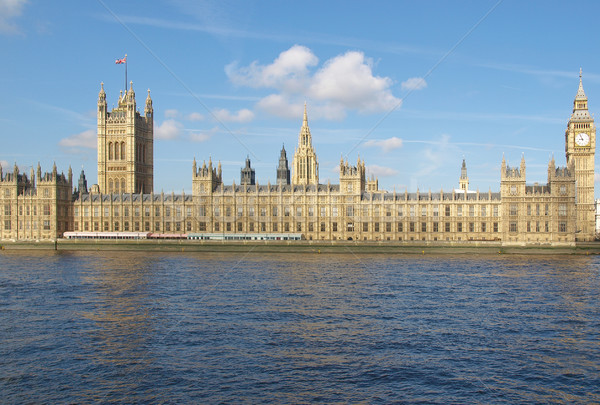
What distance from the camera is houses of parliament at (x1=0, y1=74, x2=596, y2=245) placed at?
412 feet

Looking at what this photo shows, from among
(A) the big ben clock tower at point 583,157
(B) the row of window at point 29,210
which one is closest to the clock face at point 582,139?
(A) the big ben clock tower at point 583,157

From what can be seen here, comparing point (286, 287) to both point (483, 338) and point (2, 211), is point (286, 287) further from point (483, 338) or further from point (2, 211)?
point (2, 211)

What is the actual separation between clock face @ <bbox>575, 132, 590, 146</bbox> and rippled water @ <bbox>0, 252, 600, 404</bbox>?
76.6 meters

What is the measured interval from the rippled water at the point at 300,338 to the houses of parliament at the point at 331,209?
1863 inches

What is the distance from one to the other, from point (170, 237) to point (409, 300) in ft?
296

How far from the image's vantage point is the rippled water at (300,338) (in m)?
34.2

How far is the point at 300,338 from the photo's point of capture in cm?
4453

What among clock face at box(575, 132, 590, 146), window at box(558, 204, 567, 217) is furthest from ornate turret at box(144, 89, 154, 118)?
clock face at box(575, 132, 590, 146)

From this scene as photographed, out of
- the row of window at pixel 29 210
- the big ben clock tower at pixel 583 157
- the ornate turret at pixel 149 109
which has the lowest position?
the row of window at pixel 29 210

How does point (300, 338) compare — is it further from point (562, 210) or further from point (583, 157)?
point (583, 157)

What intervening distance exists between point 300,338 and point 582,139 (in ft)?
411

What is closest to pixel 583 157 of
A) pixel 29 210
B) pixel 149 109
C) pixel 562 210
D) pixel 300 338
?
pixel 562 210

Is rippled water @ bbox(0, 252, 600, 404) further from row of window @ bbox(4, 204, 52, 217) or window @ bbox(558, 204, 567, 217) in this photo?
row of window @ bbox(4, 204, 52, 217)

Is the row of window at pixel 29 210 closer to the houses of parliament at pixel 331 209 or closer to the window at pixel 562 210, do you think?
the houses of parliament at pixel 331 209
